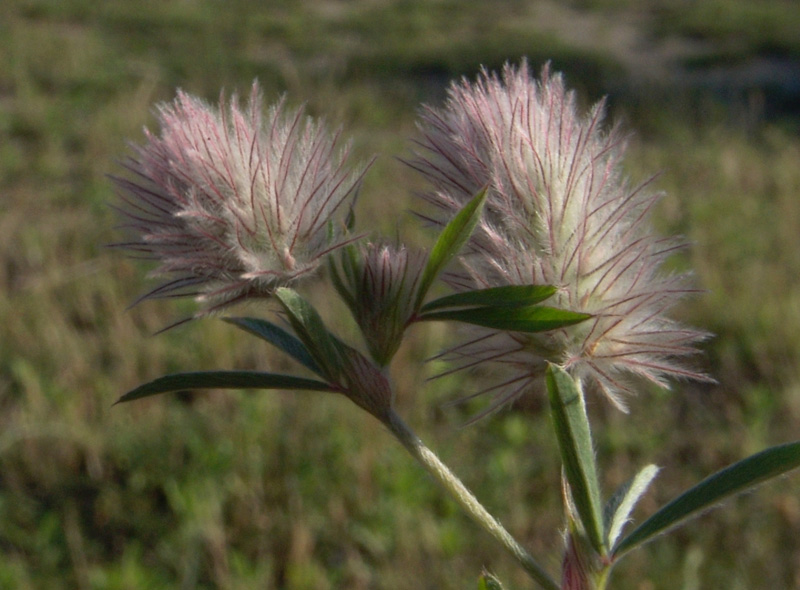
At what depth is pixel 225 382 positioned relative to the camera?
79cm

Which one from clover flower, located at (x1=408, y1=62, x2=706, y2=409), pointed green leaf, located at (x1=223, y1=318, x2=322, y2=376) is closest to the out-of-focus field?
clover flower, located at (x1=408, y1=62, x2=706, y2=409)

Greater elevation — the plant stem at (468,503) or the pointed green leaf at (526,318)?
the pointed green leaf at (526,318)

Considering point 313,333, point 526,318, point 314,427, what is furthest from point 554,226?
point 314,427

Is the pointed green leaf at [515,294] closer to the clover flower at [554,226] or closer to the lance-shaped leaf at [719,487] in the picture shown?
the clover flower at [554,226]

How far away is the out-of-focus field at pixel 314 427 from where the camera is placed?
2.54m

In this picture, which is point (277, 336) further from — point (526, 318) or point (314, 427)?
point (314, 427)

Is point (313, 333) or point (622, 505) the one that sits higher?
point (313, 333)

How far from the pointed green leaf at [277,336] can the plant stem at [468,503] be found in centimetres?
12

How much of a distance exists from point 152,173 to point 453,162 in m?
0.29

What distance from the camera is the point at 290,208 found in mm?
819

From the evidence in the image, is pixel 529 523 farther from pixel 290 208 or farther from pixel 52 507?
pixel 290 208

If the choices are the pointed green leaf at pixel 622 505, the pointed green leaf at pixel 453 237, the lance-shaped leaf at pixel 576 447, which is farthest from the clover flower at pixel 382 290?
the pointed green leaf at pixel 622 505

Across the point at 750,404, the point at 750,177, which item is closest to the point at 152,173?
the point at 750,404

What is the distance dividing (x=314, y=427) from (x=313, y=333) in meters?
2.29
